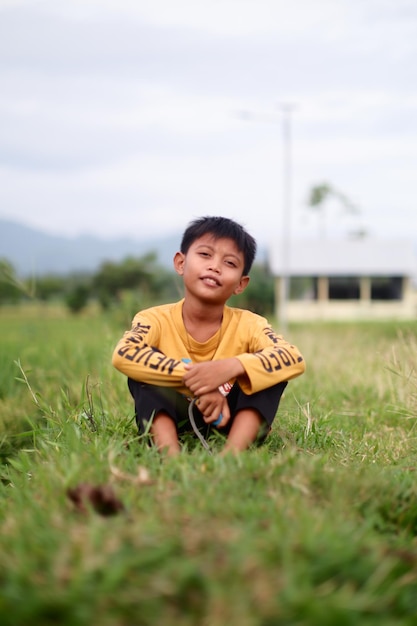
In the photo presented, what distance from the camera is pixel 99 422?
10.7 ft

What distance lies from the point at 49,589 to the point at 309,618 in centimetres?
54

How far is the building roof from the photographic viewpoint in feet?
122

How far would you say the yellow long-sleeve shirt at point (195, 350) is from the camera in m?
2.92

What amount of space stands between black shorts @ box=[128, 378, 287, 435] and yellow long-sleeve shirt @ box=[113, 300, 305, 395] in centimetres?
4

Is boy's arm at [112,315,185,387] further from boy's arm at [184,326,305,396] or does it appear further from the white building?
the white building

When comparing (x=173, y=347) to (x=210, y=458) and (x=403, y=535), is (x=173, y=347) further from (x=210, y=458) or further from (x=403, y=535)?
(x=403, y=535)

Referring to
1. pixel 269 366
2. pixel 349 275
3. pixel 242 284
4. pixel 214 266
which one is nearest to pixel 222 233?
pixel 214 266

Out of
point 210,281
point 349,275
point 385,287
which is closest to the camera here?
point 210,281

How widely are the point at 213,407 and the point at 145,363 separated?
1.05 feet

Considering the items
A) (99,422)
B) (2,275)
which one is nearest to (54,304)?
(2,275)

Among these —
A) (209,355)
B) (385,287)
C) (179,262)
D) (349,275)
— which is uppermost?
(179,262)

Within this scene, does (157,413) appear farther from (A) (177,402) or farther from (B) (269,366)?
(B) (269,366)

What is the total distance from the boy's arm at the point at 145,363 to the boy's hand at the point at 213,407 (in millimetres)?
122

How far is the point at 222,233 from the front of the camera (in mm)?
3225
